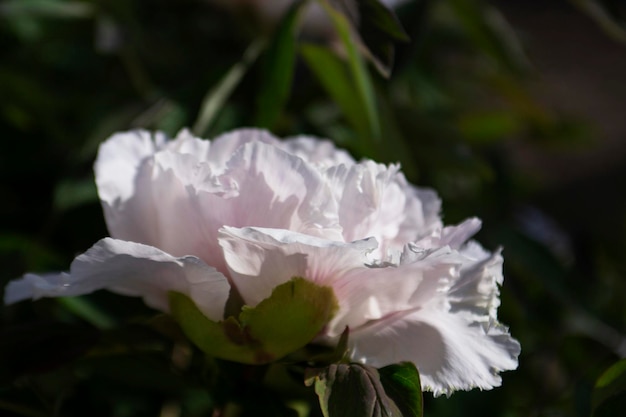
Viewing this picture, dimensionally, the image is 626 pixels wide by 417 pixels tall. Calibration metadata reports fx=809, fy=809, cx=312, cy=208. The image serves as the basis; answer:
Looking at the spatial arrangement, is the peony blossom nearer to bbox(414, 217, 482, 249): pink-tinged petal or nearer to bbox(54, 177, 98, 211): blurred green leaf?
bbox(414, 217, 482, 249): pink-tinged petal

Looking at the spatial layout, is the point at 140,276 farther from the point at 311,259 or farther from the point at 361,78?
the point at 361,78

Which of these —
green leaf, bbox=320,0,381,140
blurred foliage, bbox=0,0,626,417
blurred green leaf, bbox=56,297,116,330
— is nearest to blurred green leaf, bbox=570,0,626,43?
blurred foliage, bbox=0,0,626,417

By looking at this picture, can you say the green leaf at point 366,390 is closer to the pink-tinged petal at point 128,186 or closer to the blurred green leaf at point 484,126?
the pink-tinged petal at point 128,186

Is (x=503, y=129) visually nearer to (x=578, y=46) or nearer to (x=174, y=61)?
(x=174, y=61)

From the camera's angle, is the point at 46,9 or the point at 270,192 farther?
the point at 46,9

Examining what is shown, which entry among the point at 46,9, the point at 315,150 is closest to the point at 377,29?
the point at 315,150
